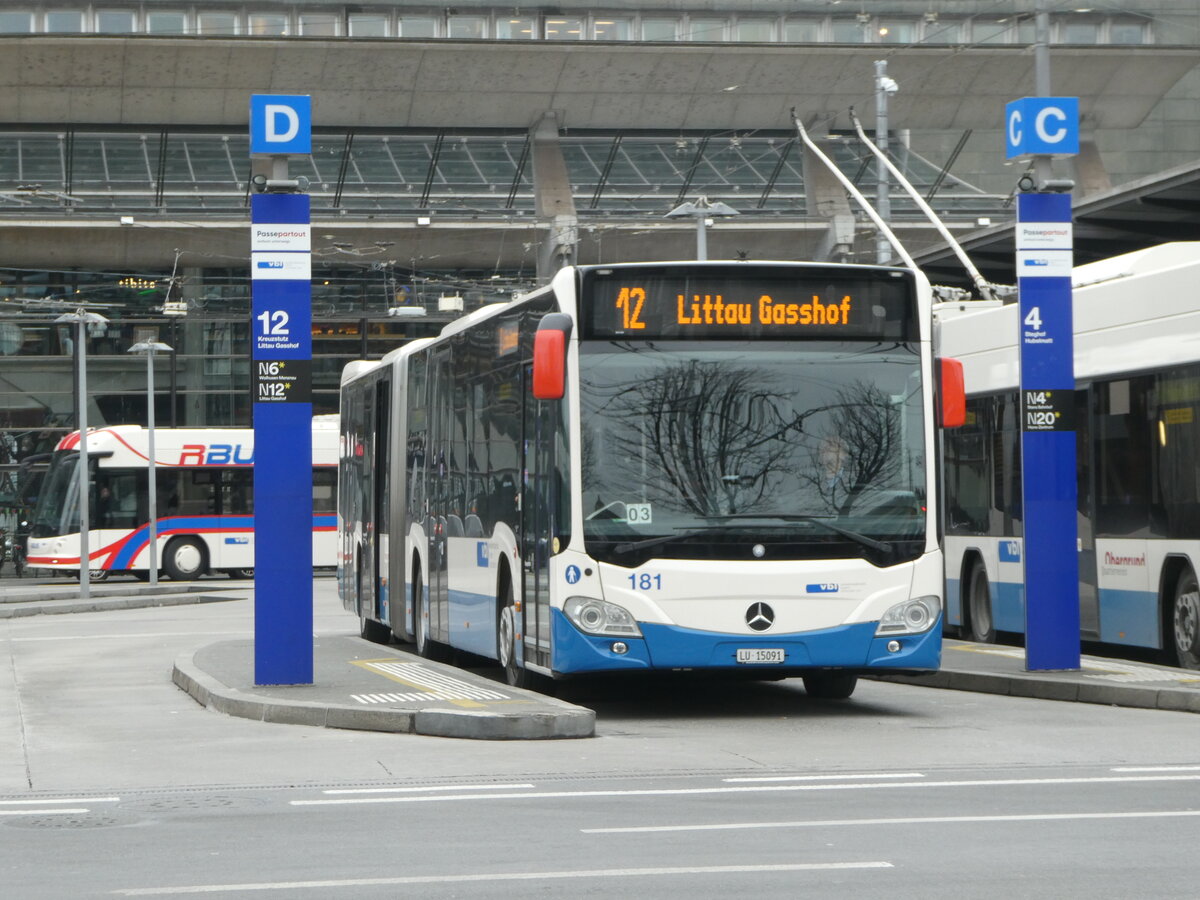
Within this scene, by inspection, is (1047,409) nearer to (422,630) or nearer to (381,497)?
(422,630)

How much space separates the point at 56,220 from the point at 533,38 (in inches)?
461

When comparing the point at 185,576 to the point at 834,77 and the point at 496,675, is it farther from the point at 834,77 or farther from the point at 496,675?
the point at 496,675

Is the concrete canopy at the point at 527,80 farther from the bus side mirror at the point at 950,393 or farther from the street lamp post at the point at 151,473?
the bus side mirror at the point at 950,393

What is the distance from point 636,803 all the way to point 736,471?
13.4 ft

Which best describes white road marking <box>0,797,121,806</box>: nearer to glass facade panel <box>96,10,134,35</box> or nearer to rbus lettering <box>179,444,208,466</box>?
rbus lettering <box>179,444,208,466</box>

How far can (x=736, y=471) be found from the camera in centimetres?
1305

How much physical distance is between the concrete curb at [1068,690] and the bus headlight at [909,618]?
191 cm

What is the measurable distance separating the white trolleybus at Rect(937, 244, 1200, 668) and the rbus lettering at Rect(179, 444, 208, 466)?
87.7 feet

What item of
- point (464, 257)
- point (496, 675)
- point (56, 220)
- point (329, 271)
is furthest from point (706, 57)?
point (496, 675)

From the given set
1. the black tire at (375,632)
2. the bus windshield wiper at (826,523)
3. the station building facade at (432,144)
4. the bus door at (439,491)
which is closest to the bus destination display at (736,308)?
the bus windshield wiper at (826,523)

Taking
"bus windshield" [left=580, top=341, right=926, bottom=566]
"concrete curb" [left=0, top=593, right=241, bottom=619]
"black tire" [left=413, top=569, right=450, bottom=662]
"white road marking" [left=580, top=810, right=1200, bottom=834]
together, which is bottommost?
"concrete curb" [left=0, top=593, right=241, bottom=619]

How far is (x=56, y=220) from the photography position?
4600cm

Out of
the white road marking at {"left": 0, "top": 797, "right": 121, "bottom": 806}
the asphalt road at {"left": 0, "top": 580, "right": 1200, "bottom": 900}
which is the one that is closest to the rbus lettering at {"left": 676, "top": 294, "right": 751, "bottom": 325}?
the asphalt road at {"left": 0, "top": 580, "right": 1200, "bottom": 900}

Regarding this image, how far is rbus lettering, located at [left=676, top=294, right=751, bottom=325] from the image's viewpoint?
44.0 feet
